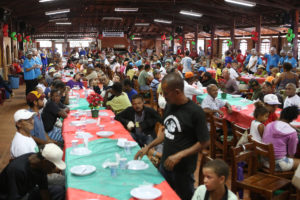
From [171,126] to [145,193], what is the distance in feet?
1.90

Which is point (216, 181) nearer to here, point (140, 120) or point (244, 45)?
point (140, 120)

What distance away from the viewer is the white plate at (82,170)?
2.43 m

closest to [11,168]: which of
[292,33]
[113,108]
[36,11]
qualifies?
[113,108]

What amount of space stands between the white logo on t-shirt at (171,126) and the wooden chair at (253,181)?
680 mm

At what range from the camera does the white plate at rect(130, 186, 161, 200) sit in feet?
6.66

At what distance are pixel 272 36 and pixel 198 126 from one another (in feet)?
64.8

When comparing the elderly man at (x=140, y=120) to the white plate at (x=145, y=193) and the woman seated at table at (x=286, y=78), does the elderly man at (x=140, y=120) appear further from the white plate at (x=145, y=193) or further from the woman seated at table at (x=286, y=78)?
the woman seated at table at (x=286, y=78)

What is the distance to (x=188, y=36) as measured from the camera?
30.0 metres

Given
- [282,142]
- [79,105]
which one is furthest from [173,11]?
[282,142]

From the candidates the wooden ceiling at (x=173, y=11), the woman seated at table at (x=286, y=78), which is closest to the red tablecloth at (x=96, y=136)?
the woman seated at table at (x=286, y=78)

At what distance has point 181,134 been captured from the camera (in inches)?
94.7

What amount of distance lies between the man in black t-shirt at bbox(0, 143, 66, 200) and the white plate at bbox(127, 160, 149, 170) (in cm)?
53

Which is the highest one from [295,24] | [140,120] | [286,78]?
[295,24]

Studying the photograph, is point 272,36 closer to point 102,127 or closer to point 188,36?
point 188,36
